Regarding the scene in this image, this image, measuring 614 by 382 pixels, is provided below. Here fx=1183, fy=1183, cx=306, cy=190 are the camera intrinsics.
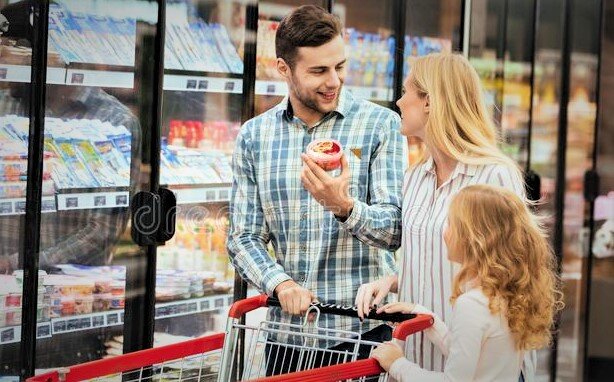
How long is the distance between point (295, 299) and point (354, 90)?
2.18m

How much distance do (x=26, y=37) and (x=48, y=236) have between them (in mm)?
658

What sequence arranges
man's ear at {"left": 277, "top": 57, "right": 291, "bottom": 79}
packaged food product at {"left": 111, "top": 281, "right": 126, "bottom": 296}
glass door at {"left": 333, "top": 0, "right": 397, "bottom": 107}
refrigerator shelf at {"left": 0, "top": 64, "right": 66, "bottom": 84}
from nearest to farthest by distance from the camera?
man's ear at {"left": 277, "top": 57, "right": 291, "bottom": 79}, refrigerator shelf at {"left": 0, "top": 64, "right": 66, "bottom": 84}, packaged food product at {"left": 111, "top": 281, "right": 126, "bottom": 296}, glass door at {"left": 333, "top": 0, "right": 397, "bottom": 107}

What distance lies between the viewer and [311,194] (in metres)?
3.30

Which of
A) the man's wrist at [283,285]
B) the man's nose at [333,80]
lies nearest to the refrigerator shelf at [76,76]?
the man's nose at [333,80]

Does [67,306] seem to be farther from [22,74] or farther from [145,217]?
[22,74]

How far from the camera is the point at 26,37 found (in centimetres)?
379

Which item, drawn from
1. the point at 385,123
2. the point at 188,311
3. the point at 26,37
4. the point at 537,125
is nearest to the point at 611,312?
the point at 537,125

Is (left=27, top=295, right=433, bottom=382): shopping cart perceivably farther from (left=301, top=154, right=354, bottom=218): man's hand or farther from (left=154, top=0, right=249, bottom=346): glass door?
(left=154, top=0, right=249, bottom=346): glass door

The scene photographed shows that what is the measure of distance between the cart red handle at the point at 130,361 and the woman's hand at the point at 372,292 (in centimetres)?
38

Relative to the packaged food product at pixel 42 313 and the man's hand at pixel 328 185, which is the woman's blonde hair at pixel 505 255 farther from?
the packaged food product at pixel 42 313

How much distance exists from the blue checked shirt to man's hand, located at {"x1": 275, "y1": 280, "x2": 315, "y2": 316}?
173 mm

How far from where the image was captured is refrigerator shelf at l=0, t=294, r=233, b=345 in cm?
387

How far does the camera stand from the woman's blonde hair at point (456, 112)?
313cm

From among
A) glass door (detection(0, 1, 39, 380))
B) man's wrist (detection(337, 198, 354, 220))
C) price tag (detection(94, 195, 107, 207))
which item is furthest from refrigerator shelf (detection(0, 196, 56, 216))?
man's wrist (detection(337, 198, 354, 220))
